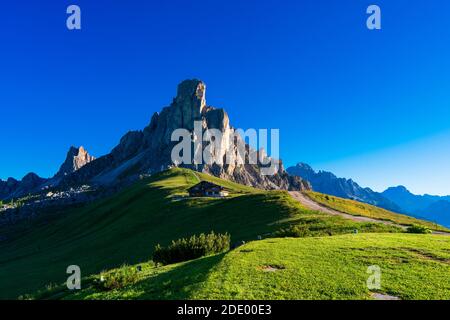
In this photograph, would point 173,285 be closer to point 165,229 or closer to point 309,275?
point 309,275

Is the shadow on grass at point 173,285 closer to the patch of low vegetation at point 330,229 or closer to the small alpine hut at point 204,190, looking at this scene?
the patch of low vegetation at point 330,229

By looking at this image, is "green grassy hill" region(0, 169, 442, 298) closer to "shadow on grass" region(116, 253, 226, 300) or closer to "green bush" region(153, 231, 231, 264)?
"green bush" region(153, 231, 231, 264)

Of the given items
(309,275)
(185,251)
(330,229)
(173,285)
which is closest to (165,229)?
(185,251)

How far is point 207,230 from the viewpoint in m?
54.2

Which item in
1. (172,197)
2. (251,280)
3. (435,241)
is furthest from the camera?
(172,197)

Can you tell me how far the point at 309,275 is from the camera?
57.7ft

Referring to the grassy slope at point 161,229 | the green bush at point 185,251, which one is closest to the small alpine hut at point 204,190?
the grassy slope at point 161,229

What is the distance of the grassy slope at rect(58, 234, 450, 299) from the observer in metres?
15.1

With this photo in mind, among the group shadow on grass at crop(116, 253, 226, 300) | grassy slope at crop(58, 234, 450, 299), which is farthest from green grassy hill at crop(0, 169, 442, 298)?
shadow on grass at crop(116, 253, 226, 300)

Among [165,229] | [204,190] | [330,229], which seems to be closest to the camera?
[330,229]

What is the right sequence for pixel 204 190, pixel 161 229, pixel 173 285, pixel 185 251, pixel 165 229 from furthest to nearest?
pixel 204 190 < pixel 161 229 < pixel 165 229 < pixel 185 251 < pixel 173 285
